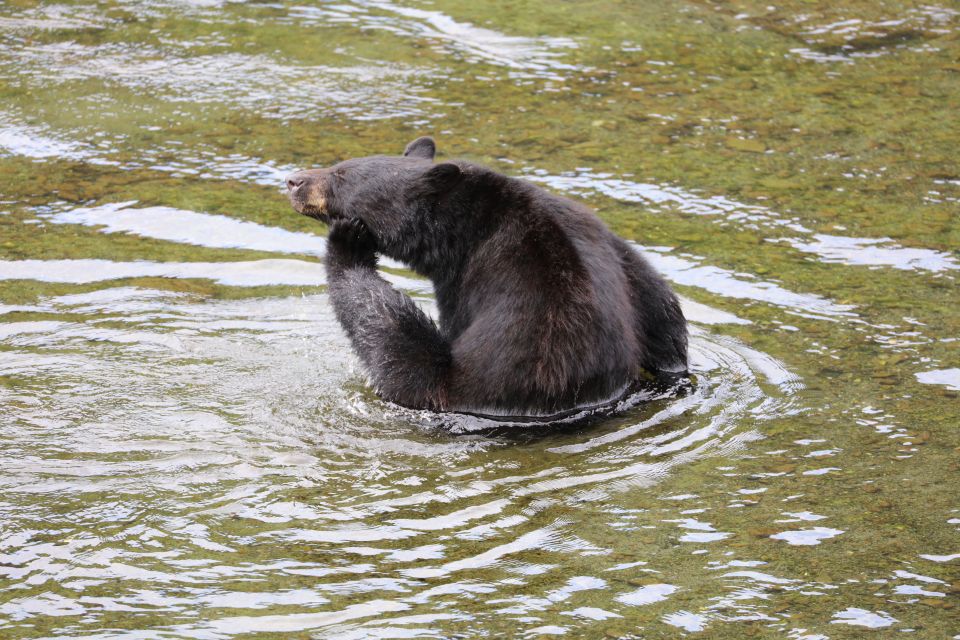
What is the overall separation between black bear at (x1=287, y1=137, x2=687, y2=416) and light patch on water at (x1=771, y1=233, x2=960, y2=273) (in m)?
1.81

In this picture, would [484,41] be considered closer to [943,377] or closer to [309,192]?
[309,192]

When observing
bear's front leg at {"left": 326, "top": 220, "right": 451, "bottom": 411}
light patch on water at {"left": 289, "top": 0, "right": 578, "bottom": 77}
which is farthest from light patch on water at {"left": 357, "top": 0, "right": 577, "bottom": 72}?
bear's front leg at {"left": 326, "top": 220, "right": 451, "bottom": 411}

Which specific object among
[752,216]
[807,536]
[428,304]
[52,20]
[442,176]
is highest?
[52,20]

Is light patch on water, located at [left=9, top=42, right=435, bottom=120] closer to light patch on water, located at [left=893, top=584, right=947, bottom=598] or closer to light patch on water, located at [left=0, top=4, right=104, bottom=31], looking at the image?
light patch on water, located at [left=0, top=4, right=104, bottom=31]

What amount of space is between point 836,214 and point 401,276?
114 inches

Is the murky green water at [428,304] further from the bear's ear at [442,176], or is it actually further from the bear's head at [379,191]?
the bear's ear at [442,176]

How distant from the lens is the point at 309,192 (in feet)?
20.7

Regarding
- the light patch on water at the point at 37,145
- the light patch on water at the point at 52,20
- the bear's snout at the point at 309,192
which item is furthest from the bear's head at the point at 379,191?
the light patch on water at the point at 52,20

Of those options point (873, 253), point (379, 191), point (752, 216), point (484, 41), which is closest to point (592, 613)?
point (379, 191)

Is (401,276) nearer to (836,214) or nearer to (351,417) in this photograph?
(351,417)

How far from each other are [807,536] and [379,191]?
288 cm

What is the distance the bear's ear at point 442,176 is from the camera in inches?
230

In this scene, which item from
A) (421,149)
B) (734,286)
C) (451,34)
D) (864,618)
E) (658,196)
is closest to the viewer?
(864,618)

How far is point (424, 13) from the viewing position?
12062 millimetres
